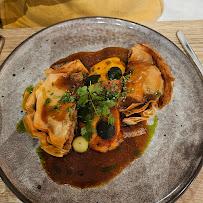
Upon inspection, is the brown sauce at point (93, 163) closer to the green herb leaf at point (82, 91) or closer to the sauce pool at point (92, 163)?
the sauce pool at point (92, 163)

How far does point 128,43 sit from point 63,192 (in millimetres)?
2031

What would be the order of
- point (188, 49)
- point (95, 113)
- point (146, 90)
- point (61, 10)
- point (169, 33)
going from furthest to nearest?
point (61, 10)
point (169, 33)
point (188, 49)
point (146, 90)
point (95, 113)

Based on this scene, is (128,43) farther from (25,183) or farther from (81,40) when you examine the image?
(25,183)

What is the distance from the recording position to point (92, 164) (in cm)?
238

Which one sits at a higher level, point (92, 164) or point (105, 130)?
point (105, 130)

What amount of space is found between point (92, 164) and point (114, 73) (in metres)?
1.06

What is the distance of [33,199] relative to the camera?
6.94 feet

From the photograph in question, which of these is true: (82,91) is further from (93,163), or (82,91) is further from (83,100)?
(93,163)

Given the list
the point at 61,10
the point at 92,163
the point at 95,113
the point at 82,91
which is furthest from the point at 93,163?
the point at 61,10

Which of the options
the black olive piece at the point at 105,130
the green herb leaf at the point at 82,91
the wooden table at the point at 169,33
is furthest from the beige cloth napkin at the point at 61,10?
the black olive piece at the point at 105,130

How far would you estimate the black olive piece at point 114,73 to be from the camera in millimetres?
2578

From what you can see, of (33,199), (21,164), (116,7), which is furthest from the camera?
(116,7)

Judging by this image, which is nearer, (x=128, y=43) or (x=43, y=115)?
(x=43, y=115)

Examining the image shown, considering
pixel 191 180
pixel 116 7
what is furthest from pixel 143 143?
pixel 116 7
